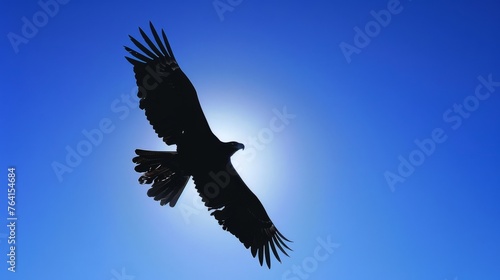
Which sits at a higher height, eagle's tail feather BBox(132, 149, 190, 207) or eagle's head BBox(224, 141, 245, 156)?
eagle's tail feather BBox(132, 149, 190, 207)

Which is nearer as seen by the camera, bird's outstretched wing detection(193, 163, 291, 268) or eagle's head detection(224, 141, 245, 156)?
eagle's head detection(224, 141, 245, 156)

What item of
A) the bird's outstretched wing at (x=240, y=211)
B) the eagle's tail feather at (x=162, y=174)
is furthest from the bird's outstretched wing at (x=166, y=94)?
the bird's outstretched wing at (x=240, y=211)

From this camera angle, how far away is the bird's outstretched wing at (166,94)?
27.9 ft

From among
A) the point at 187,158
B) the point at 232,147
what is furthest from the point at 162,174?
the point at 232,147

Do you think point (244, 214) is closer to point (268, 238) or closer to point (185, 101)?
point (268, 238)

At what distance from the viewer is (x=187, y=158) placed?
9.74 metres

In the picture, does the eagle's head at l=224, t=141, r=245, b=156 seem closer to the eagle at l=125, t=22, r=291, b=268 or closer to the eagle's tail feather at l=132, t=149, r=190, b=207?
the eagle at l=125, t=22, r=291, b=268

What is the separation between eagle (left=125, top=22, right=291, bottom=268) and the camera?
Result: 861 cm

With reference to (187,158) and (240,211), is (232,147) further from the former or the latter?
(240,211)

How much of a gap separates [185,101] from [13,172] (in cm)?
549

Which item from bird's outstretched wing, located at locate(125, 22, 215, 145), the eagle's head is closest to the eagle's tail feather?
bird's outstretched wing, located at locate(125, 22, 215, 145)

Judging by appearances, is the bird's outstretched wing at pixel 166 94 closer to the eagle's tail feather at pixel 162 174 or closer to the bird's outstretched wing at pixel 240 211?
the eagle's tail feather at pixel 162 174

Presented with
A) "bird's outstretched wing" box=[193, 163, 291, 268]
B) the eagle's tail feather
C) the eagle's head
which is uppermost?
the eagle's tail feather

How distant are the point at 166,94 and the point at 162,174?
91.3 inches
